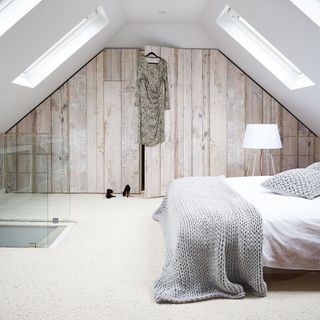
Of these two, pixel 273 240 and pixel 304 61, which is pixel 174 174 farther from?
pixel 273 240

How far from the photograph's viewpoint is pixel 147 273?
2.95 m

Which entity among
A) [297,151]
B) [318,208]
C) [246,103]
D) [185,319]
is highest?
[246,103]

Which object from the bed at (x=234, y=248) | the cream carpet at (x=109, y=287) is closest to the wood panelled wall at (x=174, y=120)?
the cream carpet at (x=109, y=287)

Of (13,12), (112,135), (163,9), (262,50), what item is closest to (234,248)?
(13,12)

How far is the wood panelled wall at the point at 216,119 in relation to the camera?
5.92 m

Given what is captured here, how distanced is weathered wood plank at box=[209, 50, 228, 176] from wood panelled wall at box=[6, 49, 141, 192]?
1.01 meters

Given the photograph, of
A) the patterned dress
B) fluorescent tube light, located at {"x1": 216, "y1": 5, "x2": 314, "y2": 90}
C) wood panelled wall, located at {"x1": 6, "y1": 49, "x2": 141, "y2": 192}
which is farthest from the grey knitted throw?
wood panelled wall, located at {"x1": 6, "y1": 49, "x2": 141, "y2": 192}

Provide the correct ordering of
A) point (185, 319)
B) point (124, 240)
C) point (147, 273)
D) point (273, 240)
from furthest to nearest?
point (124, 240) < point (147, 273) < point (273, 240) < point (185, 319)

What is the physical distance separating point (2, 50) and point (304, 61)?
8.34 ft

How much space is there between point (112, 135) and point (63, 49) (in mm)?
1395

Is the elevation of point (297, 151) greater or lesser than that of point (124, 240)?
greater

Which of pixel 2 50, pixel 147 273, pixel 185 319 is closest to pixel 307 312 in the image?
pixel 185 319

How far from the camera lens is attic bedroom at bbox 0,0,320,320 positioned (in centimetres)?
254

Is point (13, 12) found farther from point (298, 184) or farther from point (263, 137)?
point (263, 137)
